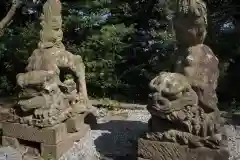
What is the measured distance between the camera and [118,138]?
5480mm

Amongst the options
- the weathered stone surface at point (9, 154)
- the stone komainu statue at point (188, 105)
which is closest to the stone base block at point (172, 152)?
the stone komainu statue at point (188, 105)

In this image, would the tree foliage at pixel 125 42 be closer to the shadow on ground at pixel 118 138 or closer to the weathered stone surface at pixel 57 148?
the shadow on ground at pixel 118 138

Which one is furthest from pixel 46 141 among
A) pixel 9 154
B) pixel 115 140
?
pixel 115 140

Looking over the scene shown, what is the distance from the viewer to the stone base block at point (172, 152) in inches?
152

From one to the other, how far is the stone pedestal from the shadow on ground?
42 cm

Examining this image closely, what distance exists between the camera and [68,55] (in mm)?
5297

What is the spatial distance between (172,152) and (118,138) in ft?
5.18

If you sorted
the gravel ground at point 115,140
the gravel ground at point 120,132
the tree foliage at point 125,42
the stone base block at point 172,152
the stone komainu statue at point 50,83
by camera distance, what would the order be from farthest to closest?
1. the tree foliage at point 125,42
2. the gravel ground at point 120,132
3. the gravel ground at point 115,140
4. the stone komainu statue at point 50,83
5. the stone base block at point 172,152

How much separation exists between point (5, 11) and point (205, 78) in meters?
7.46

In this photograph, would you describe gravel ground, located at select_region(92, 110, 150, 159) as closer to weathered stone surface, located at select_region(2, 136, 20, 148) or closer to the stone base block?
the stone base block

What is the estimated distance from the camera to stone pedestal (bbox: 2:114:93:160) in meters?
4.77

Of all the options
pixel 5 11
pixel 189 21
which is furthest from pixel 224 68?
pixel 5 11

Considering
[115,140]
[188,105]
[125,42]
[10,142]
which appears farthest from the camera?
[125,42]

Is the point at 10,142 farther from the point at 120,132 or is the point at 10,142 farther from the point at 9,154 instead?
the point at 120,132
